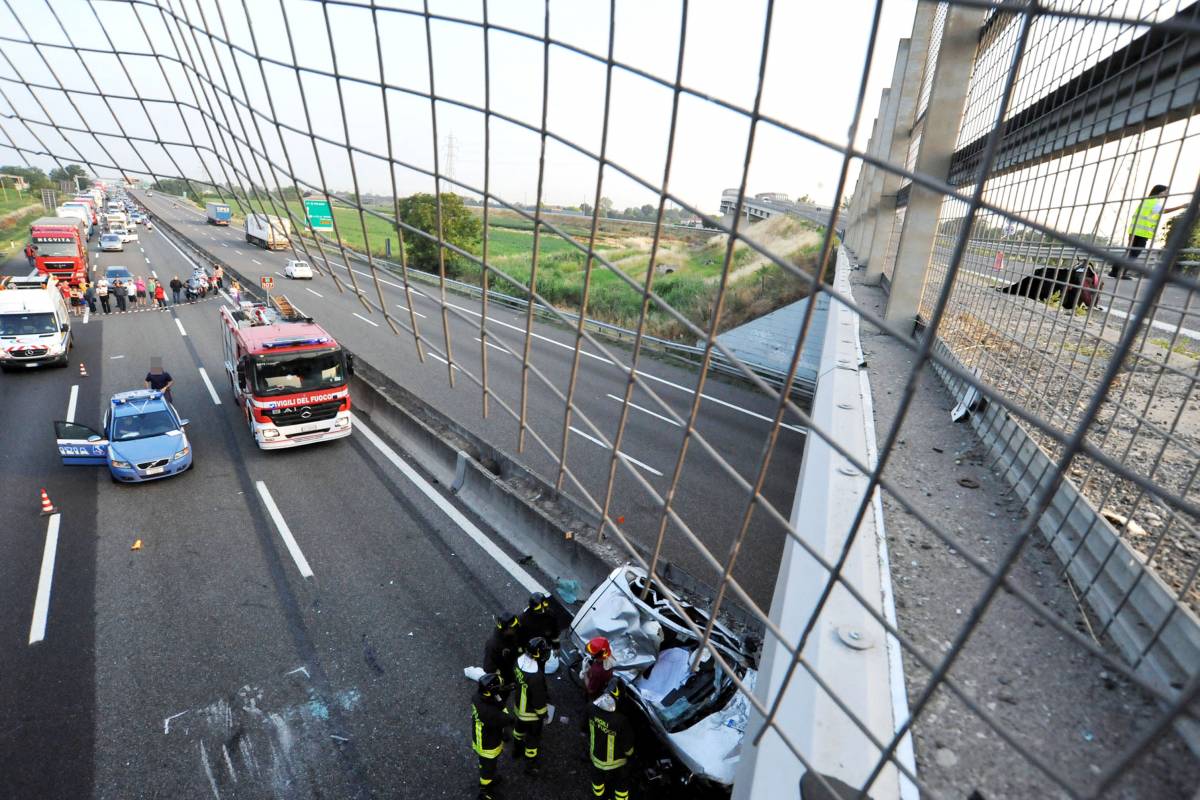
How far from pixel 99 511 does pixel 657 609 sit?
8046 millimetres

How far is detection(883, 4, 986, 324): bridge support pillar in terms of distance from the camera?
649 cm

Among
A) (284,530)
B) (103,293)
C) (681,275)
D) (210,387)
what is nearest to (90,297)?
(103,293)

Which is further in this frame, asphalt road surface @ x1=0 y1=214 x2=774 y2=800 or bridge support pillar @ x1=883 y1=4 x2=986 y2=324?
bridge support pillar @ x1=883 y1=4 x2=986 y2=324

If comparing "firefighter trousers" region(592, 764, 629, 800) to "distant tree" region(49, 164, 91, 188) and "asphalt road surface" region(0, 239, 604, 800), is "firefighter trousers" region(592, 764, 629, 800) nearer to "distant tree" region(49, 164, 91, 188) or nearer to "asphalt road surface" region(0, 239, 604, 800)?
"asphalt road surface" region(0, 239, 604, 800)

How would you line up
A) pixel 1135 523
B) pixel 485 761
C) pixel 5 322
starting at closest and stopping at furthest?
pixel 1135 523, pixel 485 761, pixel 5 322

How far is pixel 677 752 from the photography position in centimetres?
452

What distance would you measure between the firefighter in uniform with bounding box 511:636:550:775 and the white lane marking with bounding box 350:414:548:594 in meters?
2.02

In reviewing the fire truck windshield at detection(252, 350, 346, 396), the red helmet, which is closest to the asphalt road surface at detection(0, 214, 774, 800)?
the red helmet

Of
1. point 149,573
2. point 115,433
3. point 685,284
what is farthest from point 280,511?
point 685,284

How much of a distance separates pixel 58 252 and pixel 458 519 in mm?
24643

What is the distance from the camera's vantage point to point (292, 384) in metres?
9.85

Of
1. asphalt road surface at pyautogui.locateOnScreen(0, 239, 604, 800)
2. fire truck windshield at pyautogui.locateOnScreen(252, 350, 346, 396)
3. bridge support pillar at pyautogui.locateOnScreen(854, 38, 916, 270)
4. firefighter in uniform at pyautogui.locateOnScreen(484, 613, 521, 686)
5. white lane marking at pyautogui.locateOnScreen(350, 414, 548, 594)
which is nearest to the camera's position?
asphalt road surface at pyautogui.locateOnScreen(0, 239, 604, 800)

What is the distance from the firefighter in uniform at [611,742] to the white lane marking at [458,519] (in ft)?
8.43

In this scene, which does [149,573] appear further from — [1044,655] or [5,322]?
[5,322]
